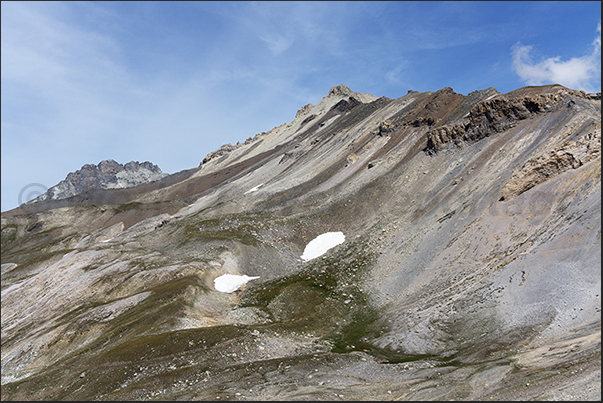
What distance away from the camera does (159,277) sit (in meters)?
58.1

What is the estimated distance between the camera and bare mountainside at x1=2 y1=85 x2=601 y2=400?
28.3m

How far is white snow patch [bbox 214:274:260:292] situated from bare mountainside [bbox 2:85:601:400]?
282 mm

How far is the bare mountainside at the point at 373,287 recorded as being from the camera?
92.8ft

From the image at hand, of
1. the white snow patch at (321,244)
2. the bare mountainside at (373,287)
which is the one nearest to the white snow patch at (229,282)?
the bare mountainside at (373,287)

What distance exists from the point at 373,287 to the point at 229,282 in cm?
2041

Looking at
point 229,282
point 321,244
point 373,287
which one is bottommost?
point 373,287

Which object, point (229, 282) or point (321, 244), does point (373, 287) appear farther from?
point (229, 282)

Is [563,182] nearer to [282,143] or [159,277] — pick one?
[159,277]

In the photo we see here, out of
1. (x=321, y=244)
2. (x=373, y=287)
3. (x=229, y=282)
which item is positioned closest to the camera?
(x=373, y=287)

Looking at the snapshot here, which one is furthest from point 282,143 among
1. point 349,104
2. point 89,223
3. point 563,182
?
point 563,182

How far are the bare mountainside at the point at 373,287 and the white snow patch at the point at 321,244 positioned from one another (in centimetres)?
33

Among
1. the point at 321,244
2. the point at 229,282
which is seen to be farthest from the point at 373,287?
the point at 229,282

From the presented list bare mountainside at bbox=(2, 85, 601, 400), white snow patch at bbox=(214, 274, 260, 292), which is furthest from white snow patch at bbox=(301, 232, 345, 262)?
white snow patch at bbox=(214, 274, 260, 292)

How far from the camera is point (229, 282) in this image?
57.5 meters
